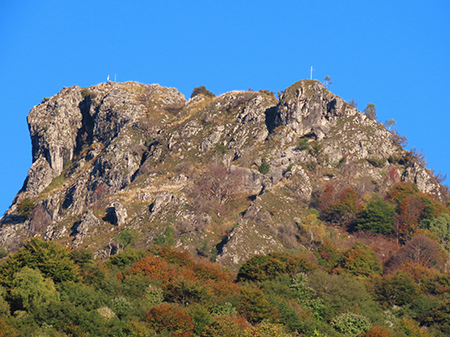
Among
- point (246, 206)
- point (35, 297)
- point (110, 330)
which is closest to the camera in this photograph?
point (110, 330)

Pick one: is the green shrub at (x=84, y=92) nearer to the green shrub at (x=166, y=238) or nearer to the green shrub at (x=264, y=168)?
the green shrub at (x=264, y=168)

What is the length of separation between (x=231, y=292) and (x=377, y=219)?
4555 centimetres

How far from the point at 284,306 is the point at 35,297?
2609cm

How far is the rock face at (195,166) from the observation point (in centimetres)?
10906

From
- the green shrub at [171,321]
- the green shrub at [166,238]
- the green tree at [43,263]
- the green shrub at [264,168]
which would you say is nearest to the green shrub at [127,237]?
the green shrub at [166,238]

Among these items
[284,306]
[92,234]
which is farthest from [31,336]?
[92,234]

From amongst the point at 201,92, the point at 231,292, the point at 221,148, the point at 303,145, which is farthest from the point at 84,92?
the point at 231,292

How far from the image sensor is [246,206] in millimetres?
116250

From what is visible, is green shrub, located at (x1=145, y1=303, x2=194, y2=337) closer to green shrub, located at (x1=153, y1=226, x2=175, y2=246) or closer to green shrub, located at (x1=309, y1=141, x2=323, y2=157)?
green shrub, located at (x1=153, y1=226, x2=175, y2=246)

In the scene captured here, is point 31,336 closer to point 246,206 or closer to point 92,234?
point 92,234

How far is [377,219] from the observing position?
116312 mm

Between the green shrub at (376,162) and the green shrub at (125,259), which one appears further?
the green shrub at (376,162)

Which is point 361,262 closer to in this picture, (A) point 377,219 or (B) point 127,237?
(A) point 377,219

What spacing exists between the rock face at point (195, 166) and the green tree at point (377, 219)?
272 inches
